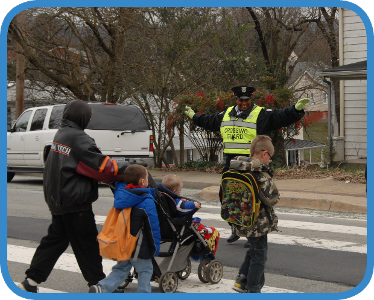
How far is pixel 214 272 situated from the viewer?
5070mm

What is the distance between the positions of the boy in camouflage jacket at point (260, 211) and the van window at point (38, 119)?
31.2 feet

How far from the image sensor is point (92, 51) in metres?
18.9

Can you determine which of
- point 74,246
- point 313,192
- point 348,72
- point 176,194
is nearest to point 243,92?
point 176,194

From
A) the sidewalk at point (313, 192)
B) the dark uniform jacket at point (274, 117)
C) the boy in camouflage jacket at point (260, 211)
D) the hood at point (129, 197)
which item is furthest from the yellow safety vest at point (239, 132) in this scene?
the sidewalk at point (313, 192)

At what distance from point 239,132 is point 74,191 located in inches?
92.2

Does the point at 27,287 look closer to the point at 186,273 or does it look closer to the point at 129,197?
the point at 129,197

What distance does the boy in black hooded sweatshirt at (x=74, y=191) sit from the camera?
14.6 ft

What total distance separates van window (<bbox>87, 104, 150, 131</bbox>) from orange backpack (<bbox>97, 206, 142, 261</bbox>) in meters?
7.84

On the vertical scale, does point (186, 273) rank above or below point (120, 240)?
below

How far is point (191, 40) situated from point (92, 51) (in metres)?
3.90

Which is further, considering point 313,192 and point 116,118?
point 116,118

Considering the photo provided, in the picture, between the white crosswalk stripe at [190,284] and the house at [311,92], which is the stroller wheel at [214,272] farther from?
the house at [311,92]

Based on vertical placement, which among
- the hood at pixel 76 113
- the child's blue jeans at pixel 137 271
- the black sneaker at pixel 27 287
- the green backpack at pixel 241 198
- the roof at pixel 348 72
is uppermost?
the roof at pixel 348 72

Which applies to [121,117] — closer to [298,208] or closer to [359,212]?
[298,208]
